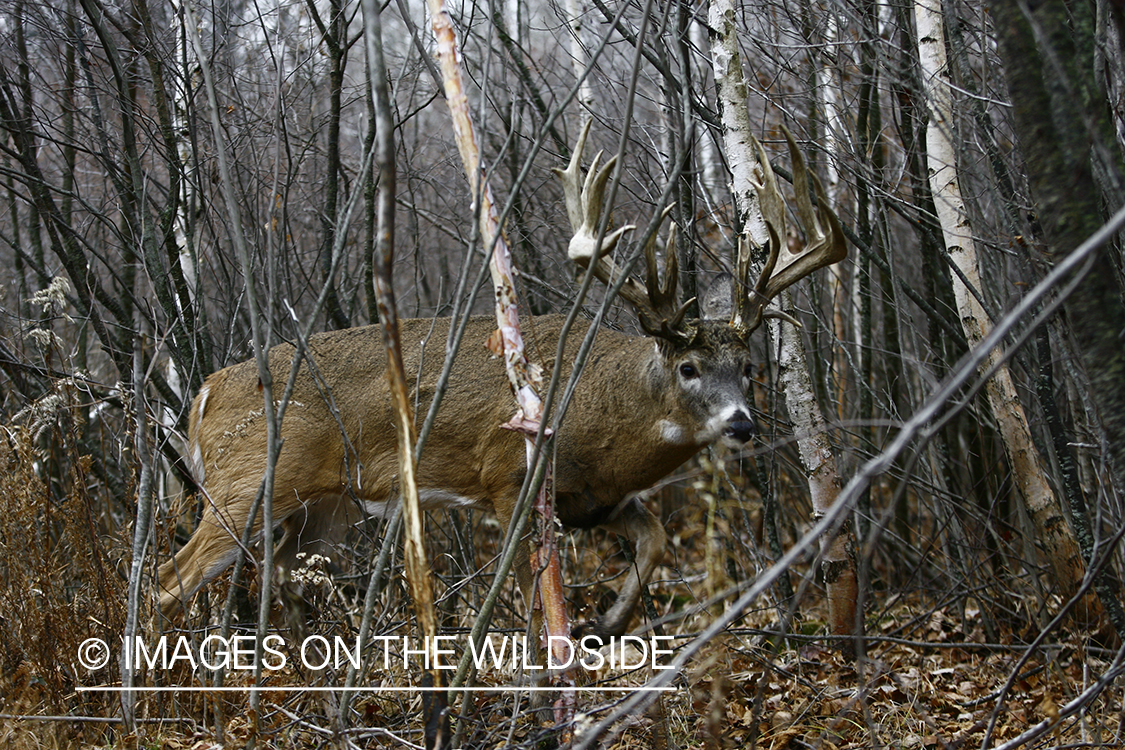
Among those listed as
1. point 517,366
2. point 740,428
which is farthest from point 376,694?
point 740,428

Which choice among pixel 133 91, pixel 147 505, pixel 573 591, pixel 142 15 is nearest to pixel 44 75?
pixel 133 91

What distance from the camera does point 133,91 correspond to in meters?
6.33

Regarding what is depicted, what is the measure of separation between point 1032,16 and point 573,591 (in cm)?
570

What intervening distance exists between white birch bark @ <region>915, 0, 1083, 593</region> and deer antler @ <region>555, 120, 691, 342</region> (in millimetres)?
1511

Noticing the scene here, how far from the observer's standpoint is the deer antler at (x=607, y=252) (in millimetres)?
4590

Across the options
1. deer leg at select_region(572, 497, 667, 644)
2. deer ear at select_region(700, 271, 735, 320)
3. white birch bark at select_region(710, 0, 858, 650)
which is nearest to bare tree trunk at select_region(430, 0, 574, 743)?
deer leg at select_region(572, 497, 667, 644)

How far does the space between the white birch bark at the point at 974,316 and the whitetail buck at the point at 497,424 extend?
78 cm

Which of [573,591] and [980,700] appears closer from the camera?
[980,700]

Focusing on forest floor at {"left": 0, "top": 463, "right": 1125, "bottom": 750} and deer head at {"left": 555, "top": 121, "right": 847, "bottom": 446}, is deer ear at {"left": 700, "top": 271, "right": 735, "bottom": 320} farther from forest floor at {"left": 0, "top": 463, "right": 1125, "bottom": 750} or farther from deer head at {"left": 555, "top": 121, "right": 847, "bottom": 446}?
forest floor at {"left": 0, "top": 463, "right": 1125, "bottom": 750}

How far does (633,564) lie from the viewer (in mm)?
5414

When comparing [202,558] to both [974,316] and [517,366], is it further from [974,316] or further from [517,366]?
[974,316]

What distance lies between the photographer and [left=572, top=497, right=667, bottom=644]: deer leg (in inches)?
201

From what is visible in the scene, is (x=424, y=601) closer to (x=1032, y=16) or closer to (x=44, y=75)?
(x=1032, y=16)

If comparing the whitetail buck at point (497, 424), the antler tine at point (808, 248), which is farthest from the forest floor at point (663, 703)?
the antler tine at point (808, 248)
